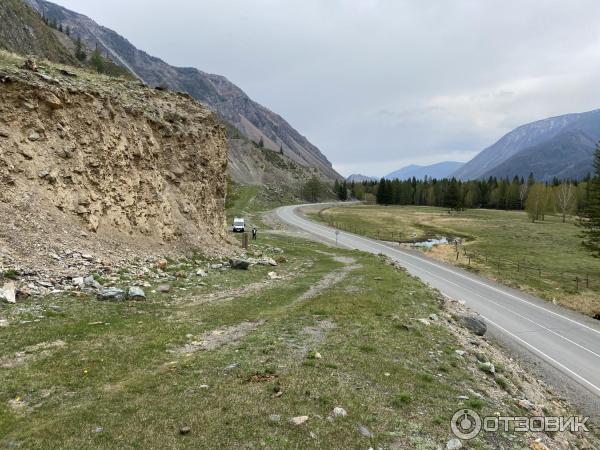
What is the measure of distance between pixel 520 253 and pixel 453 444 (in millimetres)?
69684

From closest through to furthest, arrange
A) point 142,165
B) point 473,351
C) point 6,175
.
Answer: point 473,351, point 6,175, point 142,165

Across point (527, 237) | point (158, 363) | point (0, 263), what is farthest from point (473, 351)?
point (527, 237)

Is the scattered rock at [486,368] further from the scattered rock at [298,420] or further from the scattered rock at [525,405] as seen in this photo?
the scattered rock at [298,420]

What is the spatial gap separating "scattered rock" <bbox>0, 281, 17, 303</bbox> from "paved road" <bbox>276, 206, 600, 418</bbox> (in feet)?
84.0

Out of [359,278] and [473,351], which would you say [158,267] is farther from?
[473,351]

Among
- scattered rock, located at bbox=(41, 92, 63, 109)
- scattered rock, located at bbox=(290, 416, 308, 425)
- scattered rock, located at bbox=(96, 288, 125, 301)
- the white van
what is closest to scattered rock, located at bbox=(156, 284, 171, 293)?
scattered rock, located at bbox=(96, 288, 125, 301)

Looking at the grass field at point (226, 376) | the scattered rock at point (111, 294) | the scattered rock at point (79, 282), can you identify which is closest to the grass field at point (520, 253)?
the grass field at point (226, 376)

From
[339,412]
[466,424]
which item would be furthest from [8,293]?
[466,424]

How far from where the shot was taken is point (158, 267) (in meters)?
26.8

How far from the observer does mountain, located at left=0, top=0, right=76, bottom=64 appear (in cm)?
10562

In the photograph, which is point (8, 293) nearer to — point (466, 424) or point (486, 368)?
point (466, 424)

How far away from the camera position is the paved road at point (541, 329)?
21.0 meters

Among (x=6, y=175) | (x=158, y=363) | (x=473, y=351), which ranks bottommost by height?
(x=473, y=351)

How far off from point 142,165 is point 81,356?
2329 cm
